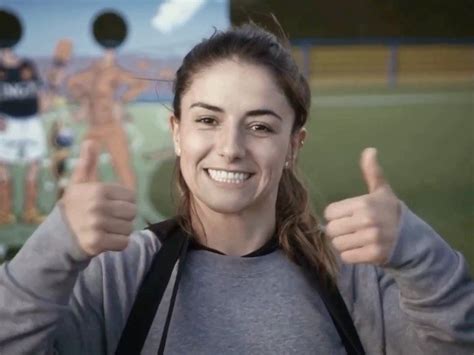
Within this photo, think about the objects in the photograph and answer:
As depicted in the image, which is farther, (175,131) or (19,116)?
(19,116)

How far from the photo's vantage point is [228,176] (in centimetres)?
125

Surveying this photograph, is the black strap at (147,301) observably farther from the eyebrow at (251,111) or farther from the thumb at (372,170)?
the thumb at (372,170)

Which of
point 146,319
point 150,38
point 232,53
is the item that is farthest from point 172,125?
point 150,38

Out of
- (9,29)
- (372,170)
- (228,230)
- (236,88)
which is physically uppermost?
(9,29)

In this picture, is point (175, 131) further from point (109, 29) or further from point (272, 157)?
point (109, 29)

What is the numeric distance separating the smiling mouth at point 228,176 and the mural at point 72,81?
5.10 feet

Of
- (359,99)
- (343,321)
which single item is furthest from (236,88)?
(359,99)

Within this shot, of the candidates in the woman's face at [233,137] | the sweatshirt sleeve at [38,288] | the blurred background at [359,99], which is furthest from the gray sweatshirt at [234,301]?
the blurred background at [359,99]

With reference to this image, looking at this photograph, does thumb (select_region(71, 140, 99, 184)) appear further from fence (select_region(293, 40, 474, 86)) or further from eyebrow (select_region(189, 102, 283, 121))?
fence (select_region(293, 40, 474, 86))

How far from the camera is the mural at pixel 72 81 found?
278cm

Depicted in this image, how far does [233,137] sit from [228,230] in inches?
7.0

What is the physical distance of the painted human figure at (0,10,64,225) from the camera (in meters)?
2.77

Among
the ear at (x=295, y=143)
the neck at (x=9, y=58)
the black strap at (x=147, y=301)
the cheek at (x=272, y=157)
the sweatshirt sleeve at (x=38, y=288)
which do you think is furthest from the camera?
the neck at (x=9, y=58)

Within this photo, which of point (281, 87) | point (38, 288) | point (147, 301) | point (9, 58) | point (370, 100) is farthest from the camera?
point (370, 100)
